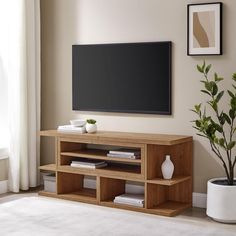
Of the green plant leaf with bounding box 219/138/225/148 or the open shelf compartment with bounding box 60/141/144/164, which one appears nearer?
the green plant leaf with bounding box 219/138/225/148

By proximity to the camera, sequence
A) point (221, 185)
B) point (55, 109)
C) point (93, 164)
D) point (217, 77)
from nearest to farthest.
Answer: point (221, 185)
point (217, 77)
point (93, 164)
point (55, 109)

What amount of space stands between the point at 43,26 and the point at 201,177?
8.26ft

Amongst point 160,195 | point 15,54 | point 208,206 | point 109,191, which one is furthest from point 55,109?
point 208,206

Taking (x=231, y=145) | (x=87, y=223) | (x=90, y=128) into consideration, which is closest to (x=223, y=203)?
(x=231, y=145)

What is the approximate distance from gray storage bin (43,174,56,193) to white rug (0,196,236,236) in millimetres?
515

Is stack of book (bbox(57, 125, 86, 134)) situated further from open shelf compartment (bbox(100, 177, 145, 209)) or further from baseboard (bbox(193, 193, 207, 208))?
baseboard (bbox(193, 193, 207, 208))

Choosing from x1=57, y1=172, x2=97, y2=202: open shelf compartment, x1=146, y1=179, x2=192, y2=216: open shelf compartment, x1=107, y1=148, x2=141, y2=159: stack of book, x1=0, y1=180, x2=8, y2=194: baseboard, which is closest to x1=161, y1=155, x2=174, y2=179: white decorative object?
x1=146, y1=179, x2=192, y2=216: open shelf compartment

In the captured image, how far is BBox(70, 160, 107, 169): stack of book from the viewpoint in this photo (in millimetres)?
5117

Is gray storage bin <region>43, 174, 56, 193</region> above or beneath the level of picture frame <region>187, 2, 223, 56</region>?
beneath

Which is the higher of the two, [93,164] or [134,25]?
[134,25]

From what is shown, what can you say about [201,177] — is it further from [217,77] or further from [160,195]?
[217,77]

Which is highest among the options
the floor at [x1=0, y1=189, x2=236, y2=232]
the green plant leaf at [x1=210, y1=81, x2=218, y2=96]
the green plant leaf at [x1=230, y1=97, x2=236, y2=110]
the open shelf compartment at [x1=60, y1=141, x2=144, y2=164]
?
the green plant leaf at [x1=210, y1=81, x2=218, y2=96]

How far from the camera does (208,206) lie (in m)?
4.47

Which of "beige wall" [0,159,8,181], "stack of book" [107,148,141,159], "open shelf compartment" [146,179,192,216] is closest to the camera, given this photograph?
"open shelf compartment" [146,179,192,216]
